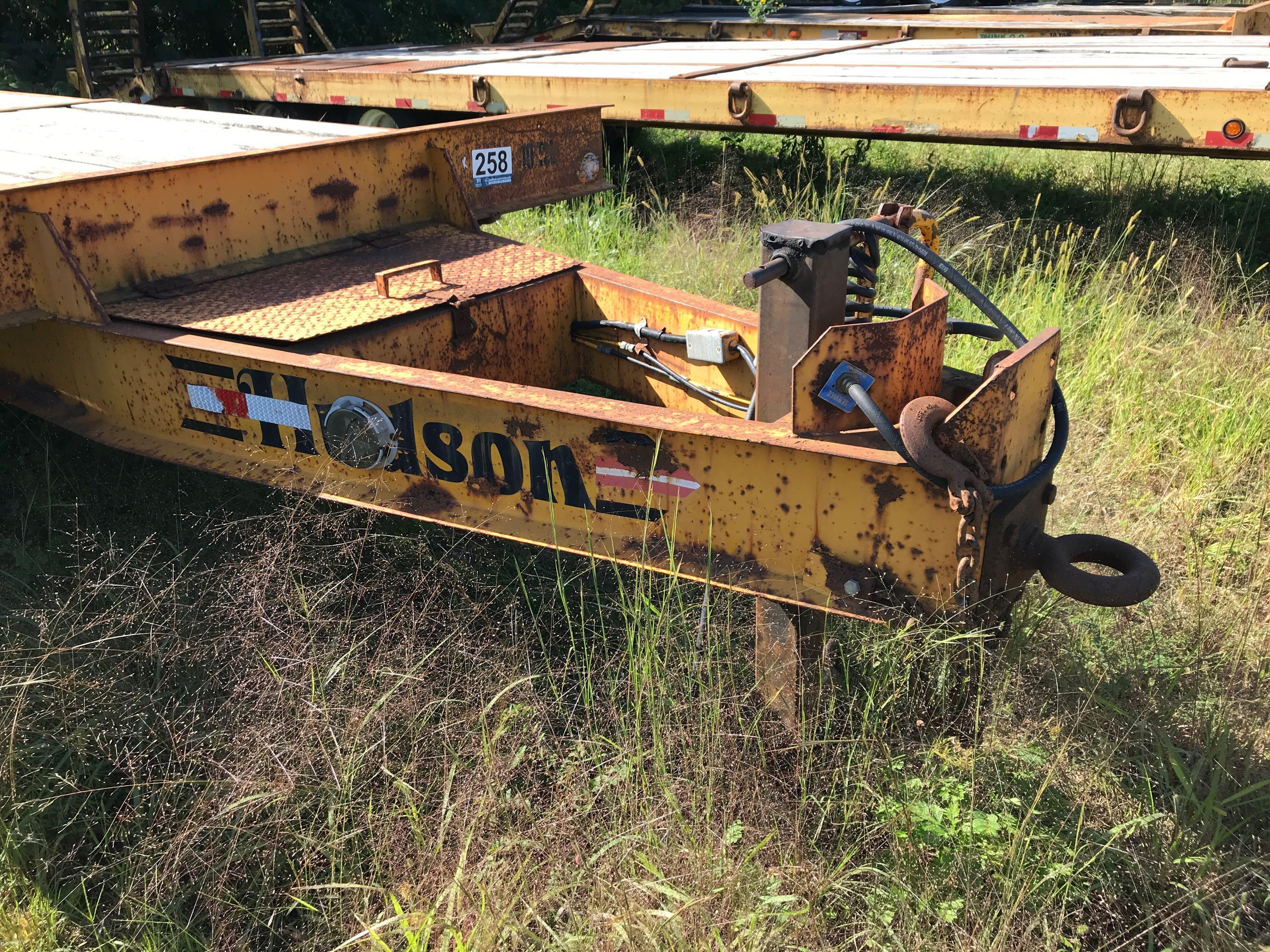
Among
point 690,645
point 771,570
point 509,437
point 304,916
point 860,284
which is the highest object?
point 860,284

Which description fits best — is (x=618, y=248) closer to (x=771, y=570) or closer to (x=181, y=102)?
(x=771, y=570)

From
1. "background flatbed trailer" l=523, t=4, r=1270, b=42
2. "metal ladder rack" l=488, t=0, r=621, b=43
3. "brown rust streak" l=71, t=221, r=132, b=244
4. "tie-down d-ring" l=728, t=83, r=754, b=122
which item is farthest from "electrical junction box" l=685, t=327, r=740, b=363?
"metal ladder rack" l=488, t=0, r=621, b=43

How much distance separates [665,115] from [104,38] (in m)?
6.38

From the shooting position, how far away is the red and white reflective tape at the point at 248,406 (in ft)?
8.19

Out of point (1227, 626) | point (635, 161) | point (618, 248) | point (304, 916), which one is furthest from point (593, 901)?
point (635, 161)

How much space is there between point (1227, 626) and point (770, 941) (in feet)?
5.62

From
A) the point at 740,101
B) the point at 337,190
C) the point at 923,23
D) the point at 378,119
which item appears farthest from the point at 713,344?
the point at 923,23

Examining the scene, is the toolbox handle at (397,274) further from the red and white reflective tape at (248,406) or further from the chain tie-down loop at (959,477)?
the chain tie-down loop at (959,477)

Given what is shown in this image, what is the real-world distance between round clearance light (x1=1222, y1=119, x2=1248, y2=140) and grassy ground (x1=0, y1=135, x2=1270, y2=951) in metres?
2.11

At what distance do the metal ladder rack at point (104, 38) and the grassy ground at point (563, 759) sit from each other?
23.3ft

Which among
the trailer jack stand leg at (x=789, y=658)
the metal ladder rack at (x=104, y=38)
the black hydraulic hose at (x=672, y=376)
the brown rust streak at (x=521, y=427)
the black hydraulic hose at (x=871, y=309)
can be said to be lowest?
the trailer jack stand leg at (x=789, y=658)

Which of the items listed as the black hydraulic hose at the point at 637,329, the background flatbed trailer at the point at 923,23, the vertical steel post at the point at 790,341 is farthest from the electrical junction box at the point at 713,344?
the background flatbed trailer at the point at 923,23

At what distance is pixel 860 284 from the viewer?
99.3 inches

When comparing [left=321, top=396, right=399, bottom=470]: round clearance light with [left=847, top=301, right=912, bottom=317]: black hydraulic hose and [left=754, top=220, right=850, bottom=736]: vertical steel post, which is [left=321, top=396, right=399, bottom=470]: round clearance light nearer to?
[left=754, top=220, right=850, bottom=736]: vertical steel post
